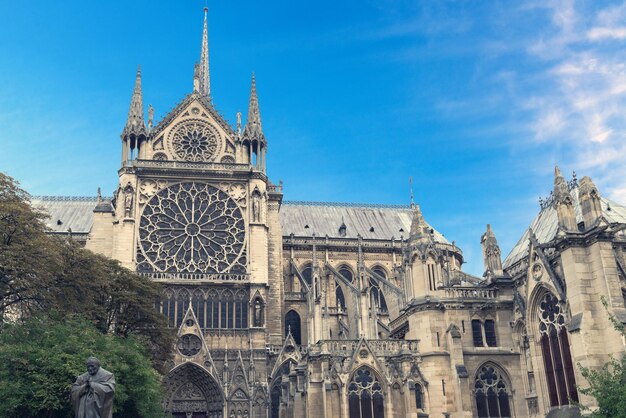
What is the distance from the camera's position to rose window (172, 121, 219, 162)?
57.5 meters

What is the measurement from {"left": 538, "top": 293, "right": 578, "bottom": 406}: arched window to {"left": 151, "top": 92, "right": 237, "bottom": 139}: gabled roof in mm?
33134

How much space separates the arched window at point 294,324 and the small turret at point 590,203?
3129 cm

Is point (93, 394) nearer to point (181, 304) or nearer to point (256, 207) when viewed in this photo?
point (181, 304)

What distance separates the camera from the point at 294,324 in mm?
57812

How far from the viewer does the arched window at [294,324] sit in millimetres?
57219

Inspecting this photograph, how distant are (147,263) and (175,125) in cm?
1279

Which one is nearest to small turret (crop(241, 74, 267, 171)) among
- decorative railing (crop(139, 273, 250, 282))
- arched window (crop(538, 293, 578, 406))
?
decorative railing (crop(139, 273, 250, 282))

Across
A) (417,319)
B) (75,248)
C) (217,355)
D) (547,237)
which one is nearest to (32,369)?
(75,248)

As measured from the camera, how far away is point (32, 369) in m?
27.3

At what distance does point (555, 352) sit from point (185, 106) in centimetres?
3796

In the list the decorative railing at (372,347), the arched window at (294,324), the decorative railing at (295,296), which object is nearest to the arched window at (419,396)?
the decorative railing at (372,347)

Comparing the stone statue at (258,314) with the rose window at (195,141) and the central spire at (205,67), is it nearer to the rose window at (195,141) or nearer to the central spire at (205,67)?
the rose window at (195,141)

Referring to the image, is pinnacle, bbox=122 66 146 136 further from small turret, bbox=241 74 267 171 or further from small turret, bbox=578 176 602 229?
small turret, bbox=578 176 602 229

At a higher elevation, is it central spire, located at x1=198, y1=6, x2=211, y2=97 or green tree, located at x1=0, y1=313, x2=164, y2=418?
central spire, located at x1=198, y1=6, x2=211, y2=97
